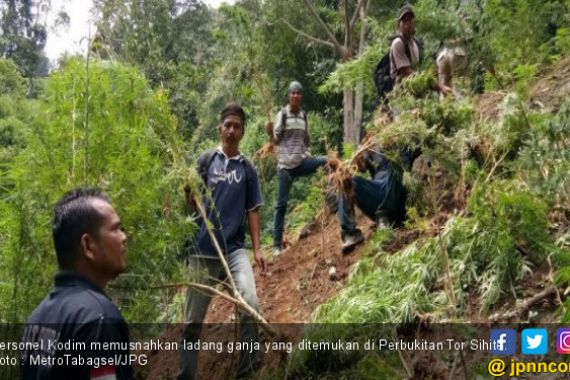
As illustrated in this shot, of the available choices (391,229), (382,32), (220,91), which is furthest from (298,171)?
(220,91)

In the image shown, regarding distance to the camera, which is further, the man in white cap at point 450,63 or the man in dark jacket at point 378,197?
the man in white cap at point 450,63

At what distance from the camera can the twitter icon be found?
3.30m

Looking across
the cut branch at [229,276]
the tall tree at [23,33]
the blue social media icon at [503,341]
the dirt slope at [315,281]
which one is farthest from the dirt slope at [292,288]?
the tall tree at [23,33]

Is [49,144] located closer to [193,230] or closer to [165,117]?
[165,117]

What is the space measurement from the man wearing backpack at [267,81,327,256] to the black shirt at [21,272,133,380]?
15.4ft

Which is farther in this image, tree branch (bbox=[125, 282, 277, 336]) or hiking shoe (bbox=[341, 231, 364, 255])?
hiking shoe (bbox=[341, 231, 364, 255])

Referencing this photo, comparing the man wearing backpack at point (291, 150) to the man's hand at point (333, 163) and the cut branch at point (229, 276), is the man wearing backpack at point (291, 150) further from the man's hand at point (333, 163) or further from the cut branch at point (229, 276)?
the cut branch at point (229, 276)

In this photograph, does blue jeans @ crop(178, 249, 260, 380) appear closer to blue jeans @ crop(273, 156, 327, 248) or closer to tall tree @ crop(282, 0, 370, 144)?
blue jeans @ crop(273, 156, 327, 248)

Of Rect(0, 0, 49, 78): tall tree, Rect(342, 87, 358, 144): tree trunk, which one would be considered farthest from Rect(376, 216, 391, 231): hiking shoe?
Rect(0, 0, 49, 78): tall tree

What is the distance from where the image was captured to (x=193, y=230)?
398 cm

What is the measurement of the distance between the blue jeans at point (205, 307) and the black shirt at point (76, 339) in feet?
6.50

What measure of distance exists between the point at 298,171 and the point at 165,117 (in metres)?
2.88

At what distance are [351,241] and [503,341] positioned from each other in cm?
237

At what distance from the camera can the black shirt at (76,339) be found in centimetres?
179
